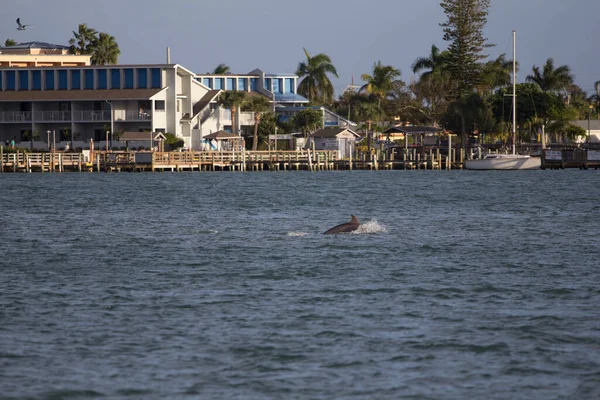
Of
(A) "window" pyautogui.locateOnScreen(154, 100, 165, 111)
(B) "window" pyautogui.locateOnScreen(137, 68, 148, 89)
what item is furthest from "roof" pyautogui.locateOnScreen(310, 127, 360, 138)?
(B) "window" pyautogui.locateOnScreen(137, 68, 148, 89)

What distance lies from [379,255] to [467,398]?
40.8 feet

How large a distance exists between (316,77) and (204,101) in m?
27.1

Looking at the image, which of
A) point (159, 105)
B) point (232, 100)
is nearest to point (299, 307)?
point (159, 105)

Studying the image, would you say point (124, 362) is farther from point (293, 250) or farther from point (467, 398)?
point (293, 250)

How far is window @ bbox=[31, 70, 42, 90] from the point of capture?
91625mm

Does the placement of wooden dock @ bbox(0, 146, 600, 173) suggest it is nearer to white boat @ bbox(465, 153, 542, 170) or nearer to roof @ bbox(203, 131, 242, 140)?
white boat @ bbox(465, 153, 542, 170)

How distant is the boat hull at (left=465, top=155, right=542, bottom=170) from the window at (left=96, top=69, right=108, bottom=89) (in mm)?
33569

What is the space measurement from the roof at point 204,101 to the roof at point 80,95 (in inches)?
208

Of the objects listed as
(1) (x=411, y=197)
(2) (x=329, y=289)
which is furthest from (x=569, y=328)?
(1) (x=411, y=197)

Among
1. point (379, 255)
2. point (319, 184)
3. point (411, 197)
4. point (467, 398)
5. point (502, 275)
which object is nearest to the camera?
point (467, 398)

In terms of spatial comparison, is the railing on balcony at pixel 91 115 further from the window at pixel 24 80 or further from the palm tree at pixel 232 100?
the palm tree at pixel 232 100

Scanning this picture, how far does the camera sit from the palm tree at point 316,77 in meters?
116

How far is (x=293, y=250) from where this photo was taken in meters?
25.8

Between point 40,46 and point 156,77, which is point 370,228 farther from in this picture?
point 40,46
